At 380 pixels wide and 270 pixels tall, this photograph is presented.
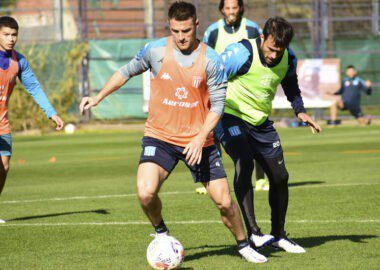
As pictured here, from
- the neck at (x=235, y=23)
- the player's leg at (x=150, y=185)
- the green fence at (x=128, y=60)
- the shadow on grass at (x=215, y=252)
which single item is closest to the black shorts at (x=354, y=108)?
the green fence at (x=128, y=60)

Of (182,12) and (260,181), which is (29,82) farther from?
(182,12)

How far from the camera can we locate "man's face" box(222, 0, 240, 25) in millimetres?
11727

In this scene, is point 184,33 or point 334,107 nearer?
point 184,33

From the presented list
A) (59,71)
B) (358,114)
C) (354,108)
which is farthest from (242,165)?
(59,71)

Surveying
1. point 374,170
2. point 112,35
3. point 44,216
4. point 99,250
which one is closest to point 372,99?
point 112,35

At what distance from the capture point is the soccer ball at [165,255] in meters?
7.28

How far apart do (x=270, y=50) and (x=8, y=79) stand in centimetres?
387

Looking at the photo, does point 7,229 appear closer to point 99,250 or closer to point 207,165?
point 99,250

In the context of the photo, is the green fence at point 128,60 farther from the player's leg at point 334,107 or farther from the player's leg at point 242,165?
the player's leg at point 242,165

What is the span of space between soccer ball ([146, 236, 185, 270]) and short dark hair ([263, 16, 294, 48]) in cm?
195

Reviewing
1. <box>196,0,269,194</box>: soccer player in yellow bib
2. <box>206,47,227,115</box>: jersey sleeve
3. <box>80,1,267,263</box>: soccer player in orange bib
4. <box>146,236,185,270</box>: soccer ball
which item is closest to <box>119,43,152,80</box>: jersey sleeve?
<box>80,1,267,263</box>: soccer player in orange bib

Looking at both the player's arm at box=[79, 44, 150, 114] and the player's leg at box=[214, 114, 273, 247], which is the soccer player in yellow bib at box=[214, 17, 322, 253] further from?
the player's arm at box=[79, 44, 150, 114]

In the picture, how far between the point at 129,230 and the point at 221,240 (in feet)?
4.17

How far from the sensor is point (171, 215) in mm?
10711
